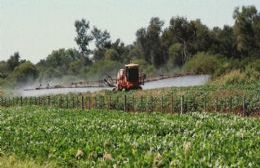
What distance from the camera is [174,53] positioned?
122562 millimetres

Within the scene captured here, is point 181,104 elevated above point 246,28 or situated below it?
below

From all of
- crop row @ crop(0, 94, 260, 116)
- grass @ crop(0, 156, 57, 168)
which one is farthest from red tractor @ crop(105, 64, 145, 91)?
grass @ crop(0, 156, 57, 168)

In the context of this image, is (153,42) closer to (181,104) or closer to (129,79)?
(129,79)

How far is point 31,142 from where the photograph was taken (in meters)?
15.9

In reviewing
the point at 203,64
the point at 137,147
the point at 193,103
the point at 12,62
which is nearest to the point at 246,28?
the point at 203,64

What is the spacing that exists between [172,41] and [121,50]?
3400cm

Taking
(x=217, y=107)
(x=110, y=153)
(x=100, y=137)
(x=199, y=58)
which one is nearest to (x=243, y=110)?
(x=217, y=107)

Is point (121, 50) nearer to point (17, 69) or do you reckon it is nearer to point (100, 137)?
point (17, 69)

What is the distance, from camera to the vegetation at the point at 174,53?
9434 centimetres

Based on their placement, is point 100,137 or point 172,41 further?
point 172,41

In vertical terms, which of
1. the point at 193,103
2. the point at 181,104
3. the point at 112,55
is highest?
the point at 112,55

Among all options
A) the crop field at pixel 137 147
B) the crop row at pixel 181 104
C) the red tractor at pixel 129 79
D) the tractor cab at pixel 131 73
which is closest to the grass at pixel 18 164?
the crop field at pixel 137 147

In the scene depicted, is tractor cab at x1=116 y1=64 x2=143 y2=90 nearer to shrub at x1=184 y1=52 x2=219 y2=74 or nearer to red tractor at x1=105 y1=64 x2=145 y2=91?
red tractor at x1=105 y1=64 x2=145 y2=91

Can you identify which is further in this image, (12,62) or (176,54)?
(12,62)
